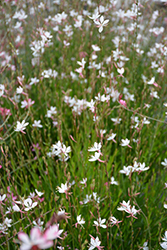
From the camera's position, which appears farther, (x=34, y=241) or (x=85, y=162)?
(x=85, y=162)

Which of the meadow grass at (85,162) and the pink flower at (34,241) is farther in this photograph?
the meadow grass at (85,162)

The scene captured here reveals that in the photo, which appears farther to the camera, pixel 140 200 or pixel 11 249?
pixel 140 200

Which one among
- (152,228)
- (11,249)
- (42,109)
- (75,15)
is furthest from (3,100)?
(152,228)

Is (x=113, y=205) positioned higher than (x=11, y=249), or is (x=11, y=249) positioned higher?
(x=113, y=205)

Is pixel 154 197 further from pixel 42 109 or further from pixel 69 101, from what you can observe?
pixel 42 109

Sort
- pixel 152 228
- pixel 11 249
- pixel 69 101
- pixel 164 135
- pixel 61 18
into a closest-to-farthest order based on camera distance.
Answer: pixel 11 249 < pixel 152 228 < pixel 69 101 < pixel 61 18 < pixel 164 135

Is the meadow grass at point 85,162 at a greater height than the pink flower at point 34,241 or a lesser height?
greater

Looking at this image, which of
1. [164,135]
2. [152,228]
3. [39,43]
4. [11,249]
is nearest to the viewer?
[11,249]

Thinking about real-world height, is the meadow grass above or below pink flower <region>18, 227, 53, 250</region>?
above

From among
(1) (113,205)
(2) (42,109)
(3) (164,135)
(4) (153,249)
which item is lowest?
(4) (153,249)

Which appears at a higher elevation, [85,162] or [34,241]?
[85,162]

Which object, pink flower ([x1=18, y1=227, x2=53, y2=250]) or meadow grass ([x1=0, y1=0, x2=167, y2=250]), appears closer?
pink flower ([x1=18, y1=227, x2=53, y2=250])
